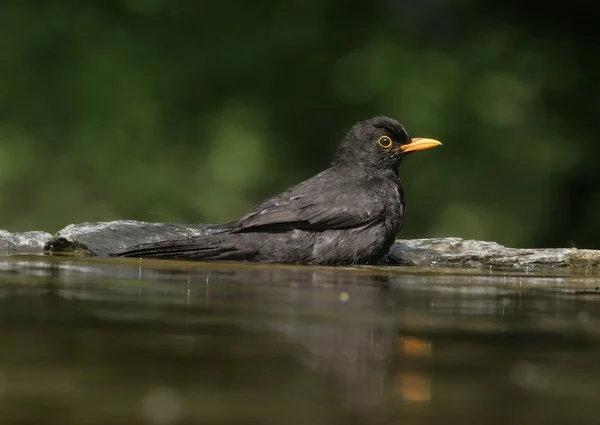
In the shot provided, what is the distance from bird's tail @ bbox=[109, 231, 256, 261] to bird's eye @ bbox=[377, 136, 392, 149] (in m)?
1.43

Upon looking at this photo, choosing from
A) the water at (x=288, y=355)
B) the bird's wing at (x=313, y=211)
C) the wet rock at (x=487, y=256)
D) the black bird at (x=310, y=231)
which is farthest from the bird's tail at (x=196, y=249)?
the water at (x=288, y=355)

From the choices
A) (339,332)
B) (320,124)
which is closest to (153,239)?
(320,124)

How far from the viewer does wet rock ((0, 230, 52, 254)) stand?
636cm

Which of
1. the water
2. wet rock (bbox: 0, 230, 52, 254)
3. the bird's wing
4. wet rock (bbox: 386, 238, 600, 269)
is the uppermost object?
the bird's wing

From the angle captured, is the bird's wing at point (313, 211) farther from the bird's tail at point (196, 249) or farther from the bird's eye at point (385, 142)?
the bird's eye at point (385, 142)

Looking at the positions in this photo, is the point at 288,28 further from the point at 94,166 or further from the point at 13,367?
the point at 13,367

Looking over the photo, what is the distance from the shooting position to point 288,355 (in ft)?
7.18

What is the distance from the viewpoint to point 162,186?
9.48 m

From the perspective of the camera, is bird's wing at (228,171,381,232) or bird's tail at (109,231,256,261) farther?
bird's wing at (228,171,381,232)

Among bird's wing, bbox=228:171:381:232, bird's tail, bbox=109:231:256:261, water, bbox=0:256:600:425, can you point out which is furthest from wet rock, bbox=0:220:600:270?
water, bbox=0:256:600:425

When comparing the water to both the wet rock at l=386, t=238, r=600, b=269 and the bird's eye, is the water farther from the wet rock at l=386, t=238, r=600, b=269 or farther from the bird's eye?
the bird's eye

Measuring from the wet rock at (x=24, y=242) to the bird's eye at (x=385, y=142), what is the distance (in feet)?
7.66

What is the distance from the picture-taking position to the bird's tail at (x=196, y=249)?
601 centimetres

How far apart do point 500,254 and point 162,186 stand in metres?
3.84
